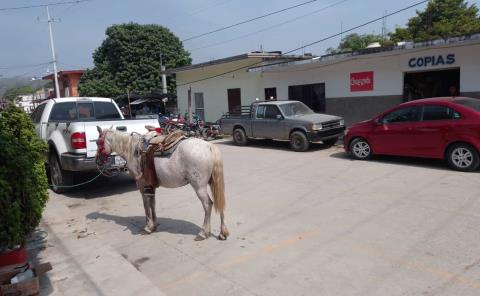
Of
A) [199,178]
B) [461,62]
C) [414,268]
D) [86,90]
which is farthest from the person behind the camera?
[86,90]

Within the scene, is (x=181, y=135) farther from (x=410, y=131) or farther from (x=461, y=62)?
(x=461, y=62)

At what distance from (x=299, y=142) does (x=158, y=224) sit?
8.03 metres

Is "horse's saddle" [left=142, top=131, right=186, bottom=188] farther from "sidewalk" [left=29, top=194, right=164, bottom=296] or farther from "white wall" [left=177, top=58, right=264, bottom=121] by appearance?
"white wall" [left=177, top=58, right=264, bottom=121]

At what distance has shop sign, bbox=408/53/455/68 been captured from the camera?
13.6 metres

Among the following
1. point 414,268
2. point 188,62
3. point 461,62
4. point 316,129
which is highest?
point 188,62

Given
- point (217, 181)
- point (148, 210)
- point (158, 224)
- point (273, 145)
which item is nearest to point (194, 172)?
point (217, 181)

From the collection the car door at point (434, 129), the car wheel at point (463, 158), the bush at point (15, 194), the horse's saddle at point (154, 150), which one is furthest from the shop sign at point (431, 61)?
the bush at point (15, 194)

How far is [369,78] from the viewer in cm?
1595

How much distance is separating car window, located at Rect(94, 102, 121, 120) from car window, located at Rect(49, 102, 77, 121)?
0.52 meters

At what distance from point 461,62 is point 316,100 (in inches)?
248

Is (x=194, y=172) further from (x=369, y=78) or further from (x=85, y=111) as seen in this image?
(x=369, y=78)

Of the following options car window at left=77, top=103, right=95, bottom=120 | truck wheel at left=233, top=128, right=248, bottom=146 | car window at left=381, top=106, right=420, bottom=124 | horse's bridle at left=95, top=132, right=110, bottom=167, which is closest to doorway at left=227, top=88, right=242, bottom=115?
truck wheel at left=233, top=128, right=248, bottom=146

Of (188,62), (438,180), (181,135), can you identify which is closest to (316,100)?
(438,180)

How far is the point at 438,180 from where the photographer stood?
8.68 metres
